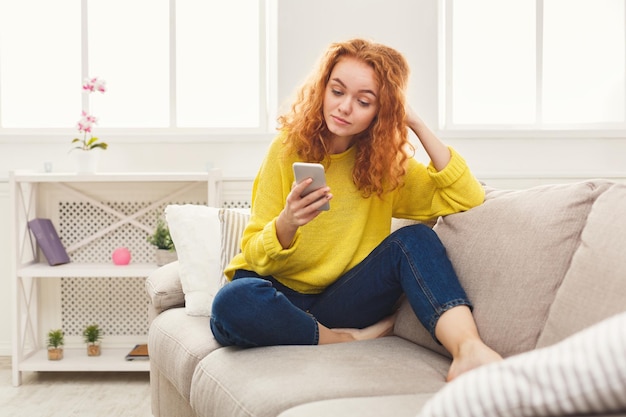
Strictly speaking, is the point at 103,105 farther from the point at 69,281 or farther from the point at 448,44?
the point at 448,44

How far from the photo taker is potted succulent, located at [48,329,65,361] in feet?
10.6

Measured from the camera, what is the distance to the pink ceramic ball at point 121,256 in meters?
3.30

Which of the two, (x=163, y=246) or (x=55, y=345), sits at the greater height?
(x=163, y=246)

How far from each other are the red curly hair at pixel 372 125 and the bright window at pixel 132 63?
157 centimetres

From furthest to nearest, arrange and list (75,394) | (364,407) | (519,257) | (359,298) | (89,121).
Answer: (89,121)
(75,394)
(359,298)
(519,257)
(364,407)

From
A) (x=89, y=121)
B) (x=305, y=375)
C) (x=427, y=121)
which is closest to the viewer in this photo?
(x=305, y=375)

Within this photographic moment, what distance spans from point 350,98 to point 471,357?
0.75 metres

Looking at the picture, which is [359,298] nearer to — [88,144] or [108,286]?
[88,144]

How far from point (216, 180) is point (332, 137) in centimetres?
124

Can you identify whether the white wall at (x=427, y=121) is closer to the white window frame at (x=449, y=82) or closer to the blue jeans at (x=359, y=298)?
the white window frame at (x=449, y=82)

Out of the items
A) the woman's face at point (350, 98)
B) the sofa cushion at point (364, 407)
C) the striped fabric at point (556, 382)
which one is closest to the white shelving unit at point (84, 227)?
the woman's face at point (350, 98)

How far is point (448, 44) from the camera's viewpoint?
3.58 meters

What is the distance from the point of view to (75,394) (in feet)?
9.74

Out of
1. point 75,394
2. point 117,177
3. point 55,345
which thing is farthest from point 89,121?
point 75,394
